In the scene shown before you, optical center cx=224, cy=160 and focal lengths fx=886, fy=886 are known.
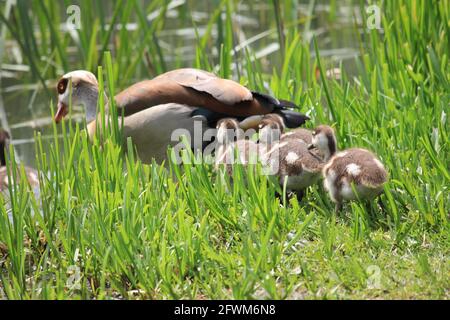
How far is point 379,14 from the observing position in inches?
244

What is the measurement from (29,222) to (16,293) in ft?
1.99

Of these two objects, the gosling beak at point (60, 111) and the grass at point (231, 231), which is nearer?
the grass at point (231, 231)

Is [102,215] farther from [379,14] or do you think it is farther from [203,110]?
[379,14]

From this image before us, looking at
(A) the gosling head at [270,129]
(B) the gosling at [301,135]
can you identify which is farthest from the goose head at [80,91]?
(B) the gosling at [301,135]

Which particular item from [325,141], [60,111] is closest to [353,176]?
[325,141]

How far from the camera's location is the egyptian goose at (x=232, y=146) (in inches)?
182

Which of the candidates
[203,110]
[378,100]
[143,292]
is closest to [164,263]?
[143,292]

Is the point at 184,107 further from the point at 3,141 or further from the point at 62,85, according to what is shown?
the point at 3,141

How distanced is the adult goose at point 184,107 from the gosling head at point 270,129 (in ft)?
0.41

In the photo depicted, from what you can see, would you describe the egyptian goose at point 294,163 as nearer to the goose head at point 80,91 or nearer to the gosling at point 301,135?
the gosling at point 301,135

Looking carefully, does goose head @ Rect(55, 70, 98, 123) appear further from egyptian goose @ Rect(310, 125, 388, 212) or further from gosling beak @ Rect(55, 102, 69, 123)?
egyptian goose @ Rect(310, 125, 388, 212)

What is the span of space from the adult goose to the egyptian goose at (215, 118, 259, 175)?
126 mm

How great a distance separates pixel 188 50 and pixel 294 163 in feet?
16.6

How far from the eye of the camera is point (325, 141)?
14.8 ft
